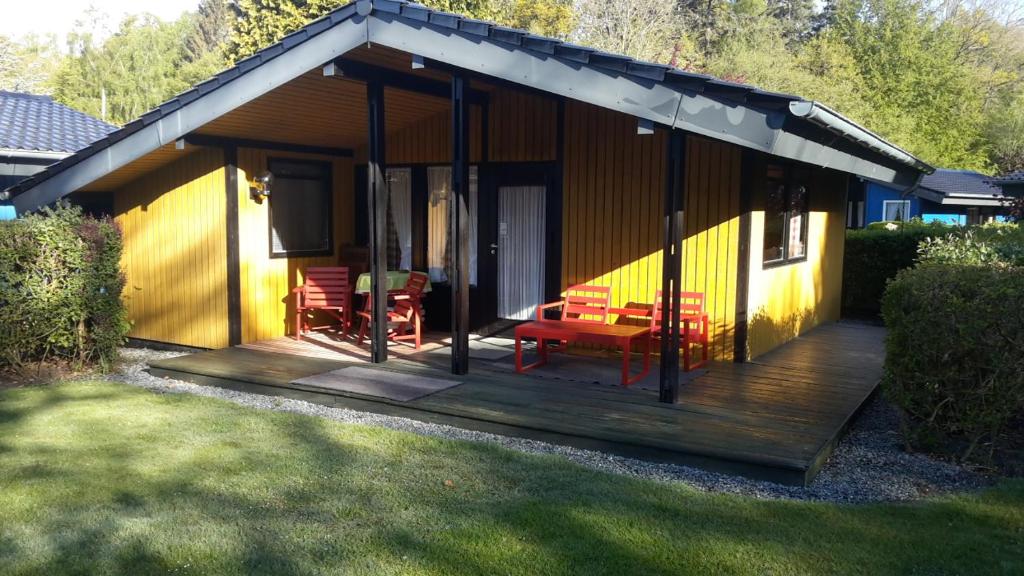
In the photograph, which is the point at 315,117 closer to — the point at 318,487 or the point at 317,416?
the point at 317,416

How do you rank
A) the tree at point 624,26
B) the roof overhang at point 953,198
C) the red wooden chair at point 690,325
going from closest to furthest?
1. the red wooden chair at point 690,325
2. the roof overhang at point 953,198
3. the tree at point 624,26

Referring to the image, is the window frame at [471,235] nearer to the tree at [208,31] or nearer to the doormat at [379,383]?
the doormat at [379,383]

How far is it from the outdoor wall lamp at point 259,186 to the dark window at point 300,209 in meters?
0.17

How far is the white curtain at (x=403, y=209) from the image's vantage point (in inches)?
353

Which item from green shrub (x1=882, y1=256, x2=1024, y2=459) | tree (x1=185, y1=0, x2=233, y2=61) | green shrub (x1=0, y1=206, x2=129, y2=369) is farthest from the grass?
tree (x1=185, y1=0, x2=233, y2=61)

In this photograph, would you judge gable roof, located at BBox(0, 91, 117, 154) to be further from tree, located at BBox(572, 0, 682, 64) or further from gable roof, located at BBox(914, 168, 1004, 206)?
tree, located at BBox(572, 0, 682, 64)

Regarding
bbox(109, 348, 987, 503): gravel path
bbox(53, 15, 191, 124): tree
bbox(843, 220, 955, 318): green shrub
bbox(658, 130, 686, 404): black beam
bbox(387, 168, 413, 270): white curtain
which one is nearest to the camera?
bbox(109, 348, 987, 503): gravel path

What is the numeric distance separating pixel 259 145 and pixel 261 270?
1336mm

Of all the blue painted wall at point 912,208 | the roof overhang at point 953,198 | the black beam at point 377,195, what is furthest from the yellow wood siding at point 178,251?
the blue painted wall at point 912,208

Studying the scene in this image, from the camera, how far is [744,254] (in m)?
6.90

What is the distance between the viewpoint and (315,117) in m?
7.84

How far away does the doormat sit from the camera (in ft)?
19.4

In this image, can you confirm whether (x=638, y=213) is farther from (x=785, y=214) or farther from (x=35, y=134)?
(x=35, y=134)

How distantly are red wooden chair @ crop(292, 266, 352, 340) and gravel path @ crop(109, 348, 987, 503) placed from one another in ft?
8.15
